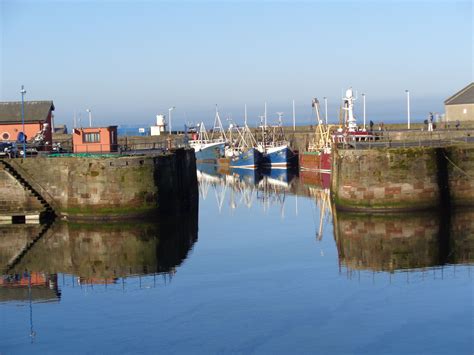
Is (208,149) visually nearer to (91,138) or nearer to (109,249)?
(91,138)

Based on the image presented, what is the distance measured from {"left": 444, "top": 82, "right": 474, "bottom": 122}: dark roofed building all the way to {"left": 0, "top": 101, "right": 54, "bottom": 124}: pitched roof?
43515 millimetres

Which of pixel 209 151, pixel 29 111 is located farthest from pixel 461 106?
pixel 29 111

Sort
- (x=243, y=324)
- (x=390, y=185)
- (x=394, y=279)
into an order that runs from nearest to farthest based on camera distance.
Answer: (x=243, y=324) < (x=394, y=279) < (x=390, y=185)

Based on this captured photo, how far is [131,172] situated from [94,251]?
8693mm

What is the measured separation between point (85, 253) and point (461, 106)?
59.6m

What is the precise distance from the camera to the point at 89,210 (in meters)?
47.3

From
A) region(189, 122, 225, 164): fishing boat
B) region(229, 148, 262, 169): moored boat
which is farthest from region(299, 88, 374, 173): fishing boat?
region(189, 122, 225, 164): fishing boat

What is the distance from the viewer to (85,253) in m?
39.0

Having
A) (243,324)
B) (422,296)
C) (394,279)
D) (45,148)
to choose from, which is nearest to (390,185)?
(394,279)

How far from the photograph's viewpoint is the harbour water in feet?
81.2

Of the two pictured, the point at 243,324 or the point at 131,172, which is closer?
the point at 243,324

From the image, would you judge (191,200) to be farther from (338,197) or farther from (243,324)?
(243,324)

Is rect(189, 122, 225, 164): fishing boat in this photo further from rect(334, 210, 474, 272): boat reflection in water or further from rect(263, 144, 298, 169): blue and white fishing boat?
rect(334, 210, 474, 272): boat reflection in water

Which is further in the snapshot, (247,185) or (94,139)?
(247,185)
